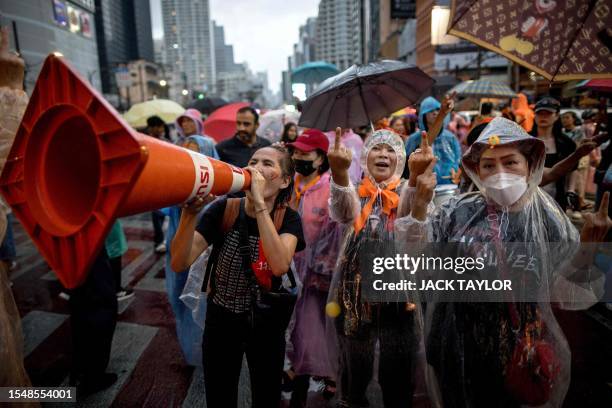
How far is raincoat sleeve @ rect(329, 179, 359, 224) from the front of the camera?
216 cm

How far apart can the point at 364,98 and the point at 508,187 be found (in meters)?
1.77

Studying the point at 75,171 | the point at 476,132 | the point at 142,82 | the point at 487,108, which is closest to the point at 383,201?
the point at 476,132

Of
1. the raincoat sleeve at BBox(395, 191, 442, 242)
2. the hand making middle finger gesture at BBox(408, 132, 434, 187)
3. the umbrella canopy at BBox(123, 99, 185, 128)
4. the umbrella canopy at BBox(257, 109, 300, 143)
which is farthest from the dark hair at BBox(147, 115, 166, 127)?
the hand making middle finger gesture at BBox(408, 132, 434, 187)

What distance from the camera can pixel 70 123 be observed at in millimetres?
1076

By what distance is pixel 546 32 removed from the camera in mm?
2012

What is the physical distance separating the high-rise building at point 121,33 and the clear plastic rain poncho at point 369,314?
95.3m

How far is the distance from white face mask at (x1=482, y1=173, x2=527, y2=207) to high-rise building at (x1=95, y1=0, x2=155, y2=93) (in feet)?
315

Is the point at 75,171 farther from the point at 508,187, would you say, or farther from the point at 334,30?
the point at 334,30

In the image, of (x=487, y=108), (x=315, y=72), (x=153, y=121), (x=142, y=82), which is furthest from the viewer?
(x=142, y=82)

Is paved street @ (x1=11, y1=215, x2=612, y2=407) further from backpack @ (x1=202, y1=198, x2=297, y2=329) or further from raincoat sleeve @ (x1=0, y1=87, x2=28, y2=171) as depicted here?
raincoat sleeve @ (x1=0, y1=87, x2=28, y2=171)

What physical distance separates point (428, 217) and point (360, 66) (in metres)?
1.77

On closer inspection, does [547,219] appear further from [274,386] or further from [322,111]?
[322,111]

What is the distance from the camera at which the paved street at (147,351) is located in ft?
9.23

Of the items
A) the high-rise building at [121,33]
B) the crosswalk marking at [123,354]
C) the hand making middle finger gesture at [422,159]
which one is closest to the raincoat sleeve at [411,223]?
the hand making middle finger gesture at [422,159]
